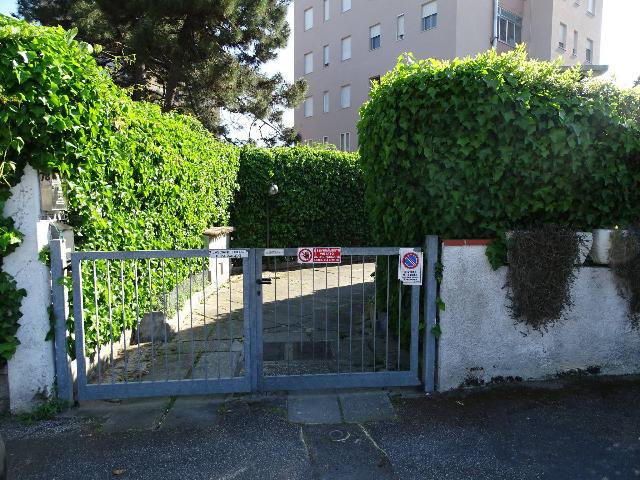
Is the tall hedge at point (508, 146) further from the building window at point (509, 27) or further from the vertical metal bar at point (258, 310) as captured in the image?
the building window at point (509, 27)

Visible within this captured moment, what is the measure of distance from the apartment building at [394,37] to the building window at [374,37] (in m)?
0.06

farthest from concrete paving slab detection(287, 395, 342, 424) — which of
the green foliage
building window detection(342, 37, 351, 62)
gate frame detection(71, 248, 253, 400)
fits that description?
building window detection(342, 37, 351, 62)

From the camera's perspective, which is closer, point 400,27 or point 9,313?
point 9,313

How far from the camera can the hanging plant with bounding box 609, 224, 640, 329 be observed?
13.7 ft

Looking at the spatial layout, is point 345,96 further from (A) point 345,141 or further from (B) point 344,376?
(B) point 344,376

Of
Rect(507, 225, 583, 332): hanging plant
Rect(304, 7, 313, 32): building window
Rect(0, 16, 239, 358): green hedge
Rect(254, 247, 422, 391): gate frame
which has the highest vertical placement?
Rect(304, 7, 313, 32): building window

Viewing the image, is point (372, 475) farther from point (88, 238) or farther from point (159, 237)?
point (159, 237)

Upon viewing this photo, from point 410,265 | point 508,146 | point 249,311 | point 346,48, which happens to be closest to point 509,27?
point 346,48

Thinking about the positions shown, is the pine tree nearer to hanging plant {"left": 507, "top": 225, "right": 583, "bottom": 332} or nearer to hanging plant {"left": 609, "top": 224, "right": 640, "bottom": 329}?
hanging plant {"left": 507, "top": 225, "right": 583, "bottom": 332}

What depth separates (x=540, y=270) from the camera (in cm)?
403

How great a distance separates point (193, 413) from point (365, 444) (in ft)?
4.68

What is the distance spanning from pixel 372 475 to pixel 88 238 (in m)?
3.02

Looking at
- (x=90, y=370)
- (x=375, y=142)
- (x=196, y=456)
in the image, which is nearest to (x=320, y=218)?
(x=375, y=142)

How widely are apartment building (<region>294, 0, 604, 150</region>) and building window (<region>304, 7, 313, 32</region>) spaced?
7 centimetres
